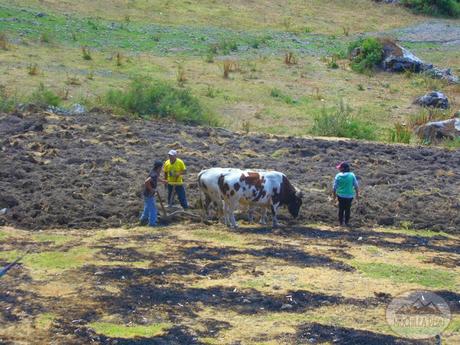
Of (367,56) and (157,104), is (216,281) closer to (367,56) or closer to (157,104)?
(157,104)

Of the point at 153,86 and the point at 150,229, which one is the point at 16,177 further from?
the point at 153,86

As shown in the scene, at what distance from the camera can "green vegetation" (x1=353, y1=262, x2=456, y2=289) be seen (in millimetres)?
17969

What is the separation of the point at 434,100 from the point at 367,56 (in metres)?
5.46

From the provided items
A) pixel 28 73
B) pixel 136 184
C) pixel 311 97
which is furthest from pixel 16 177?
pixel 311 97

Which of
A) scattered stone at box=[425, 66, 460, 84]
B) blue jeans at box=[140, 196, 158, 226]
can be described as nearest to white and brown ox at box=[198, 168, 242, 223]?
blue jeans at box=[140, 196, 158, 226]

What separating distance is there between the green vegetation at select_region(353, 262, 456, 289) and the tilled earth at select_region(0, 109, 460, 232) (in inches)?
143

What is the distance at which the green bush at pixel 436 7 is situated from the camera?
54.5 meters

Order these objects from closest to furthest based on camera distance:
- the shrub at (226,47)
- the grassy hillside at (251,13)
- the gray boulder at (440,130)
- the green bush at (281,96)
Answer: the gray boulder at (440,130), the green bush at (281,96), the shrub at (226,47), the grassy hillside at (251,13)

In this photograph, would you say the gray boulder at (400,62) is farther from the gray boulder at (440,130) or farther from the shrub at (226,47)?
the gray boulder at (440,130)

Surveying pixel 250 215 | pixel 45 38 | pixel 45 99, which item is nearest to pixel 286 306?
pixel 250 215

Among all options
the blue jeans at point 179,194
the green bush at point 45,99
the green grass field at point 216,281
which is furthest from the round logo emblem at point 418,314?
the green bush at point 45,99

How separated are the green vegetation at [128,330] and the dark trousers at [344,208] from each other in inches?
301

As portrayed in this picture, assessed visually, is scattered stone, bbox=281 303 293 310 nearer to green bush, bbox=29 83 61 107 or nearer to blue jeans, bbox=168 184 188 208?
blue jeans, bbox=168 184 188 208

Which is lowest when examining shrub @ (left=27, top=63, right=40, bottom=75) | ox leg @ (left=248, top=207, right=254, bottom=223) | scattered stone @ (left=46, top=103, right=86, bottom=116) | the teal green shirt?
ox leg @ (left=248, top=207, right=254, bottom=223)
